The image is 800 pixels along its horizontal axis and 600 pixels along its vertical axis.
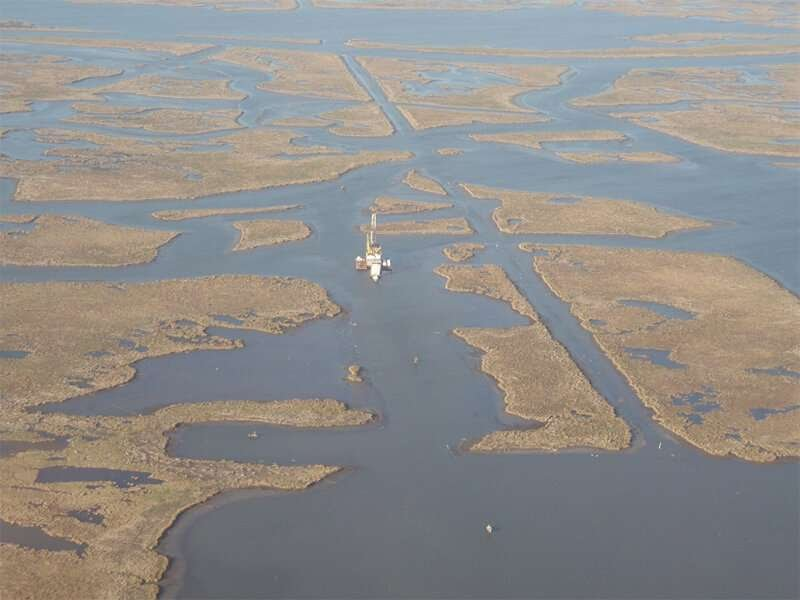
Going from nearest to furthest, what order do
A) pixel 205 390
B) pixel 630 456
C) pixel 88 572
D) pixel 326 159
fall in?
pixel 88 572 → pixel 630 456 → pixel 205 390 → pixel 326 159

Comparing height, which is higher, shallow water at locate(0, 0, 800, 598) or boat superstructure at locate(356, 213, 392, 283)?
boat superstructure at locate(356, 213, 392, 283)

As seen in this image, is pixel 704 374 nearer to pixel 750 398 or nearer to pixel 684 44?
pixel 750 398

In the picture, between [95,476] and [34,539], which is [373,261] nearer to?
[95,476]

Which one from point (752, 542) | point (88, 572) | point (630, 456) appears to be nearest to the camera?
point (88, 572)

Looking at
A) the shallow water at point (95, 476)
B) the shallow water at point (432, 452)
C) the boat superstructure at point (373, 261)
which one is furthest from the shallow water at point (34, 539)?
the boat superstructure at point (373, 261)

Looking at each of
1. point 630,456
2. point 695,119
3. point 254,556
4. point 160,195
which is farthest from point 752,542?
point 695,119

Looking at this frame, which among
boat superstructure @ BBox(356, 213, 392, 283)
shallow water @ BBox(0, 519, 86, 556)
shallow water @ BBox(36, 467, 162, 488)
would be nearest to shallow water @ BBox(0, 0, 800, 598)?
boat superstructure @ BBox(356, 213, 392, 283)

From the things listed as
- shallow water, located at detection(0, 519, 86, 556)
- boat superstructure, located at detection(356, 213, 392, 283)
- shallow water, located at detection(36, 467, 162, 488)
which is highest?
boat superstructure, located at detection(356, 213, 392, 283)

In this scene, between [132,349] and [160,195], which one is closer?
[132,349]

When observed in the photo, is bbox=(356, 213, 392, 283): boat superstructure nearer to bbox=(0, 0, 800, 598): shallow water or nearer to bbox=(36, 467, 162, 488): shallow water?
bbox=(0, 0, 800, 598): shallow water
